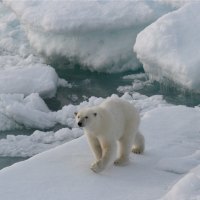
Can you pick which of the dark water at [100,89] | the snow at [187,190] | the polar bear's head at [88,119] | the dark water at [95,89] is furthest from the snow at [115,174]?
the dark water at [100,89]

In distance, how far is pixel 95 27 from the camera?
8.27 meters

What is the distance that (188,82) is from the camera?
6.67 metres

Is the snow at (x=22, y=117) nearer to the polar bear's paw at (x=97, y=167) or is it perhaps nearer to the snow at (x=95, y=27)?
the snow at (x=95, y=27)

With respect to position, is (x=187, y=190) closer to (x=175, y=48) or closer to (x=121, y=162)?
(x=121, y=162)

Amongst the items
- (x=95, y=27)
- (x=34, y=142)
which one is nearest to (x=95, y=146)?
(x=34, y=142)

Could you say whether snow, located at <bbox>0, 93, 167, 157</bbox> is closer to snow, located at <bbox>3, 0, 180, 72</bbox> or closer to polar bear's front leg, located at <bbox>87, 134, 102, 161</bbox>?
snow, located at <bbox>3, 0, 180, 72</bbox>

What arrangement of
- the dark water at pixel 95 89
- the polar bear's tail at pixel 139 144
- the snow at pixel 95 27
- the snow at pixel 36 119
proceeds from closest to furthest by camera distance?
1. the polar bear's tail at pixel 139 144
2. the snow at pixel 36 119
3. the dark water at pixel 95 89
4. the snow at pixel 95 27

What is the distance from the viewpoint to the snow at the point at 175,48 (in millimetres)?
6672

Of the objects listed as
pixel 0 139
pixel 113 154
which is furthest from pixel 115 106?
pixel 0 139

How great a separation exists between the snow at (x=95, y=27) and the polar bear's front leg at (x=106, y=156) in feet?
15.8

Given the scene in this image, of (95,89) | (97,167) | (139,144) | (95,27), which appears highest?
(97,167)

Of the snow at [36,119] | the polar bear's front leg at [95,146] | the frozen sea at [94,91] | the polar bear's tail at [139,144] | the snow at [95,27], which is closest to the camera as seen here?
the frozen sea at [94,91]

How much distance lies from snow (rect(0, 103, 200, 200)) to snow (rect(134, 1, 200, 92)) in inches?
88.1

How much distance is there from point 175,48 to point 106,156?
147 inches
